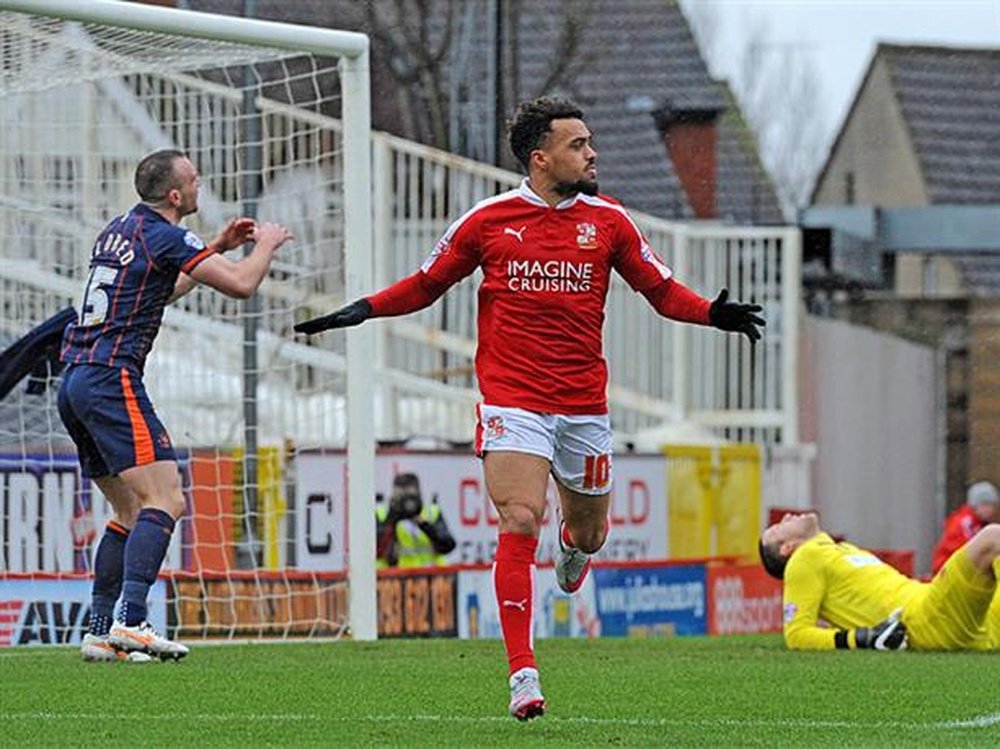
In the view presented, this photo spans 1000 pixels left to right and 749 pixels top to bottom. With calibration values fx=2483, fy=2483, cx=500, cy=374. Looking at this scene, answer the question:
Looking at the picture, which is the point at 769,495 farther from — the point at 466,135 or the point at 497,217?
the point at 497,217

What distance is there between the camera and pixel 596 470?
8664mm

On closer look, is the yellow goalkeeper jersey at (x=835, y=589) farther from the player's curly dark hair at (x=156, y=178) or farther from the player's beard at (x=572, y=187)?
the player's beard at (x=572, y=187)

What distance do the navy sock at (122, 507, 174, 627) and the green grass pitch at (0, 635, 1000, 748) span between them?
26 cm

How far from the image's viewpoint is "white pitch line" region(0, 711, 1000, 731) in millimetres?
7973

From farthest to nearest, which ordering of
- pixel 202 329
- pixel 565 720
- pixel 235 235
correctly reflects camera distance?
pixel 202 329, pixel 235 235, pixel 565 720

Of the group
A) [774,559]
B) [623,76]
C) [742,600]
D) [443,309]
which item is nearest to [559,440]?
[774,559]

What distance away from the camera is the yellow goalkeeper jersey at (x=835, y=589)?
1199 centimetres

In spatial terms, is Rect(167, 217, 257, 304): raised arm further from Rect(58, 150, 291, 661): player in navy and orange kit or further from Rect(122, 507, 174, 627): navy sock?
Rect(122, 507, 174, 627): navy sock

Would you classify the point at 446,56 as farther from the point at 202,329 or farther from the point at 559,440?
the point at 559,440

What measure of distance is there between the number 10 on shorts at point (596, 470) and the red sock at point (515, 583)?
0.47 meters

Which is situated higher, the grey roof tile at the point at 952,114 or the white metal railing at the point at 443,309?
the grey roof tile at the point at 952,114

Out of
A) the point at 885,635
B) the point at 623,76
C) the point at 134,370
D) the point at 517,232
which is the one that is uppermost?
the point at 623,76

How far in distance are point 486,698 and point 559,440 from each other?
1.03 m

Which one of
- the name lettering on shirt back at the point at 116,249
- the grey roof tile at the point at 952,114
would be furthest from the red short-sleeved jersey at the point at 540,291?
the grey roof tile at the point at 952,114
